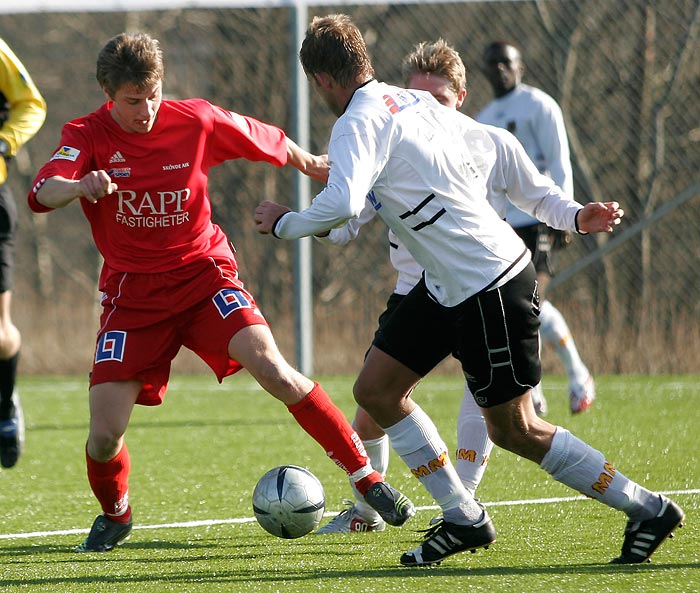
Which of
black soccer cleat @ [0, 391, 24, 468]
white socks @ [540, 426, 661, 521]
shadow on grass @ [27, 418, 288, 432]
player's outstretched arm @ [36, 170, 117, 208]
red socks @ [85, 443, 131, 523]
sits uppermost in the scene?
player's outstretched arm @ [36, 170, 117, 208]

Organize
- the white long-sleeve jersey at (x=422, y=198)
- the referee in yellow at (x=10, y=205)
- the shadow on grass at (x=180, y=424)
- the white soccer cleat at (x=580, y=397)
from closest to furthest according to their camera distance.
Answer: the white long-sleeve jersey at (x=422, y=198) < the referee in yellow at (x=10, y=205) < the white soccer cleat at (x=580, y=397) < the shadow on grass at (x=180, y=424)

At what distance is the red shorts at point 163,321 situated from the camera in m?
4.27

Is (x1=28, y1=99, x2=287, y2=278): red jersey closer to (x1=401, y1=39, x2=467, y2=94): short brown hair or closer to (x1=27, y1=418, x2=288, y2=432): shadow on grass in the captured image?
(x1=401, y1=39, x2=467, y2=94): short brown hair

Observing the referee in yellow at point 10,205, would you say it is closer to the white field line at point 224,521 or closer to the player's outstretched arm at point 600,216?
the white field line at point 224,521

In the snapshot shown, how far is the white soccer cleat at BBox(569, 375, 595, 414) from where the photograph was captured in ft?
23.0

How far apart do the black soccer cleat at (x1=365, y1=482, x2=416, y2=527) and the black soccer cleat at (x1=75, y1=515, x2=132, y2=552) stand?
3.13 feet

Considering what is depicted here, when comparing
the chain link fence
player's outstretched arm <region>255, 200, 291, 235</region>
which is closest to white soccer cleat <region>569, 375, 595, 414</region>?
the chain link fence

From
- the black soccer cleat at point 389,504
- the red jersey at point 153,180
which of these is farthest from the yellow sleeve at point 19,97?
the black soccer cleat at point 389,504

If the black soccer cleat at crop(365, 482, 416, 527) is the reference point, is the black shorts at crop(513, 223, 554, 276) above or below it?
above

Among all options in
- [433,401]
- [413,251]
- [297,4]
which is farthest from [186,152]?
[297,4]

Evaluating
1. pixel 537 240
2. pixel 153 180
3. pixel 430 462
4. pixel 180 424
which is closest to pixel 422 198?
pixel 430 462

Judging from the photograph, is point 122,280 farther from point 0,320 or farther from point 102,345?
point 0,320

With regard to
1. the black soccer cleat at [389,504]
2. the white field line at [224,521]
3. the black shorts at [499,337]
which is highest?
the black shorts at [499,337]

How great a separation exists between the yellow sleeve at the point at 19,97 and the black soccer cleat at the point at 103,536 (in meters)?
2.34
